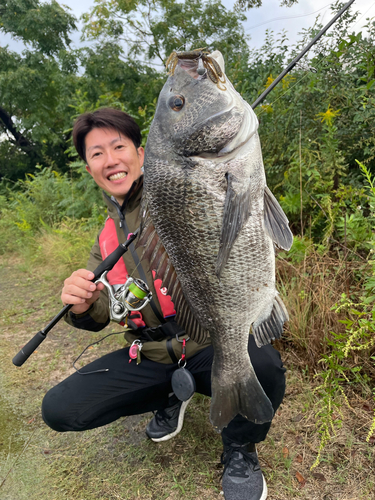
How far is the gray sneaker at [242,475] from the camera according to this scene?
1.65 metres

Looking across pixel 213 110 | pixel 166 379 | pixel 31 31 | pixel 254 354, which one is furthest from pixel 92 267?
pixel 31 31

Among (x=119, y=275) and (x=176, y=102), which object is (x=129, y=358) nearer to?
(x=119, y=275)

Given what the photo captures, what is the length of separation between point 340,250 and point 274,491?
1.84 metres

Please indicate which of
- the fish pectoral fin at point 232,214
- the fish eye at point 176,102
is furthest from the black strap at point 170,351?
the fish eye at point 176,102

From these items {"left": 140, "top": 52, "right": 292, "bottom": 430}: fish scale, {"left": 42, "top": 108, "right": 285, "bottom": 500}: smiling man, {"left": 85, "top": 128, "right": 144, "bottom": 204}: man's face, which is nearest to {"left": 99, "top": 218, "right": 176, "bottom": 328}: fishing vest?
{"left": 42, "top": 108, "right": 285, "bottom": 500}: smiling man

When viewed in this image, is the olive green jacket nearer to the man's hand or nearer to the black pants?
the black pants

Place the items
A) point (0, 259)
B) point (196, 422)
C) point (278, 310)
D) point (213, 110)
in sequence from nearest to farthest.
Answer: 1. point (213, 110)
2. point (278, 310)
3. point (196, 422)
4. point (0, 259)

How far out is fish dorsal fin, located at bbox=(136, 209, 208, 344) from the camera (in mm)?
1492

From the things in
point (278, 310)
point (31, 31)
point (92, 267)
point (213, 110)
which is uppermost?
point (31, 31)

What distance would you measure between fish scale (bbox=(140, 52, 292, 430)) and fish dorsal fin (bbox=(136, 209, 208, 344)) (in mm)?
12

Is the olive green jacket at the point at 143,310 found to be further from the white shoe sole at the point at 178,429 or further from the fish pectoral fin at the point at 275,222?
the fish pectoral fin at the point at 275,222

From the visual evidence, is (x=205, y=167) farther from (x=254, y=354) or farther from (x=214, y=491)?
(x=214, y=491)

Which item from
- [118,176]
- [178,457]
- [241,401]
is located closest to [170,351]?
[241,401]

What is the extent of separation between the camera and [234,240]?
1.31 meters
